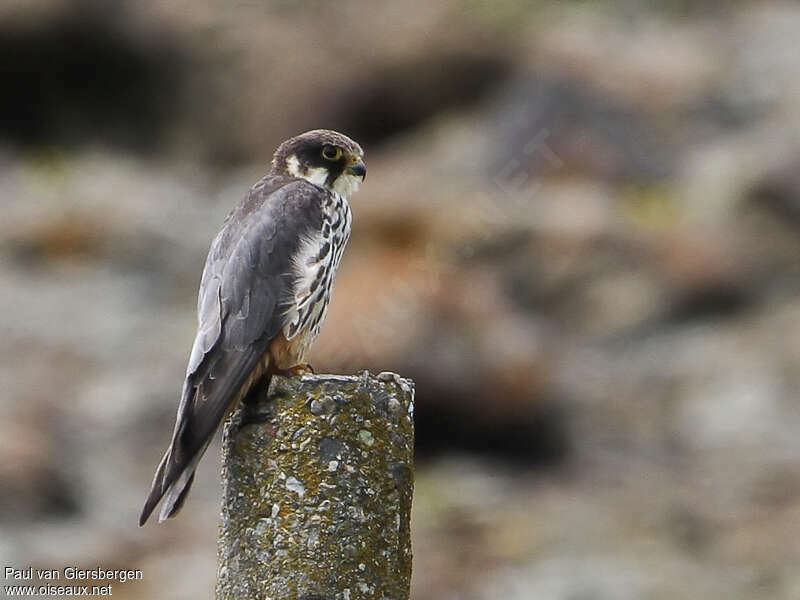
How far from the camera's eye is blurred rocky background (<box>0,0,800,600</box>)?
16844 mm

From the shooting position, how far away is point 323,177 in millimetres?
7191

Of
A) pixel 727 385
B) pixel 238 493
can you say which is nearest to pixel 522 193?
pixel 727 385

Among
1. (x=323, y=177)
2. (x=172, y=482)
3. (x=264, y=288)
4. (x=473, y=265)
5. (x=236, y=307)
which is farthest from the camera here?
(x=473, y=265)

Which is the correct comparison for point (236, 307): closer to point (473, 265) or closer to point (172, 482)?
point (172, 482)

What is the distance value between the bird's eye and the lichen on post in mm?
2245

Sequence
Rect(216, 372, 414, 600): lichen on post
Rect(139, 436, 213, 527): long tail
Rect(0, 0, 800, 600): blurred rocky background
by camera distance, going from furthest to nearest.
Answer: Rect(0, 0, 800, 600): blurred rocky background
Rect(139, 436, 213, 527): long tail
Rect(216, 372, 414, 600): lichen on post

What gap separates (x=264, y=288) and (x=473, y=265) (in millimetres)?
17209

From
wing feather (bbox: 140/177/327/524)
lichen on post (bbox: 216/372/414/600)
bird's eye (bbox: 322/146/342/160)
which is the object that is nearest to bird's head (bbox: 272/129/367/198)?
bird's eye (bbox: 322/146/342/160)

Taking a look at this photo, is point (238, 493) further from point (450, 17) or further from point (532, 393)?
point (450, 17)

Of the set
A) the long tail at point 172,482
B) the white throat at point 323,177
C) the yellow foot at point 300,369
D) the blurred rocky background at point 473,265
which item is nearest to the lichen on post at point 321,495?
the long tail at point 172,482

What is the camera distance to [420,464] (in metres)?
17.8

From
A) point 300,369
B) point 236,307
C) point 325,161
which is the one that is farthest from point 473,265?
point 236,307

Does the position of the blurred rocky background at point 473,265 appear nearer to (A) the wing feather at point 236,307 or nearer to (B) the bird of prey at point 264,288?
(B) the bird of prey at point 264,288

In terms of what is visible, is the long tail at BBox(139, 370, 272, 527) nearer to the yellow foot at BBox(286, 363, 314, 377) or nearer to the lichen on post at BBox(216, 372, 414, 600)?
the lichen on post at BBox(216, 372, 414, 600)
